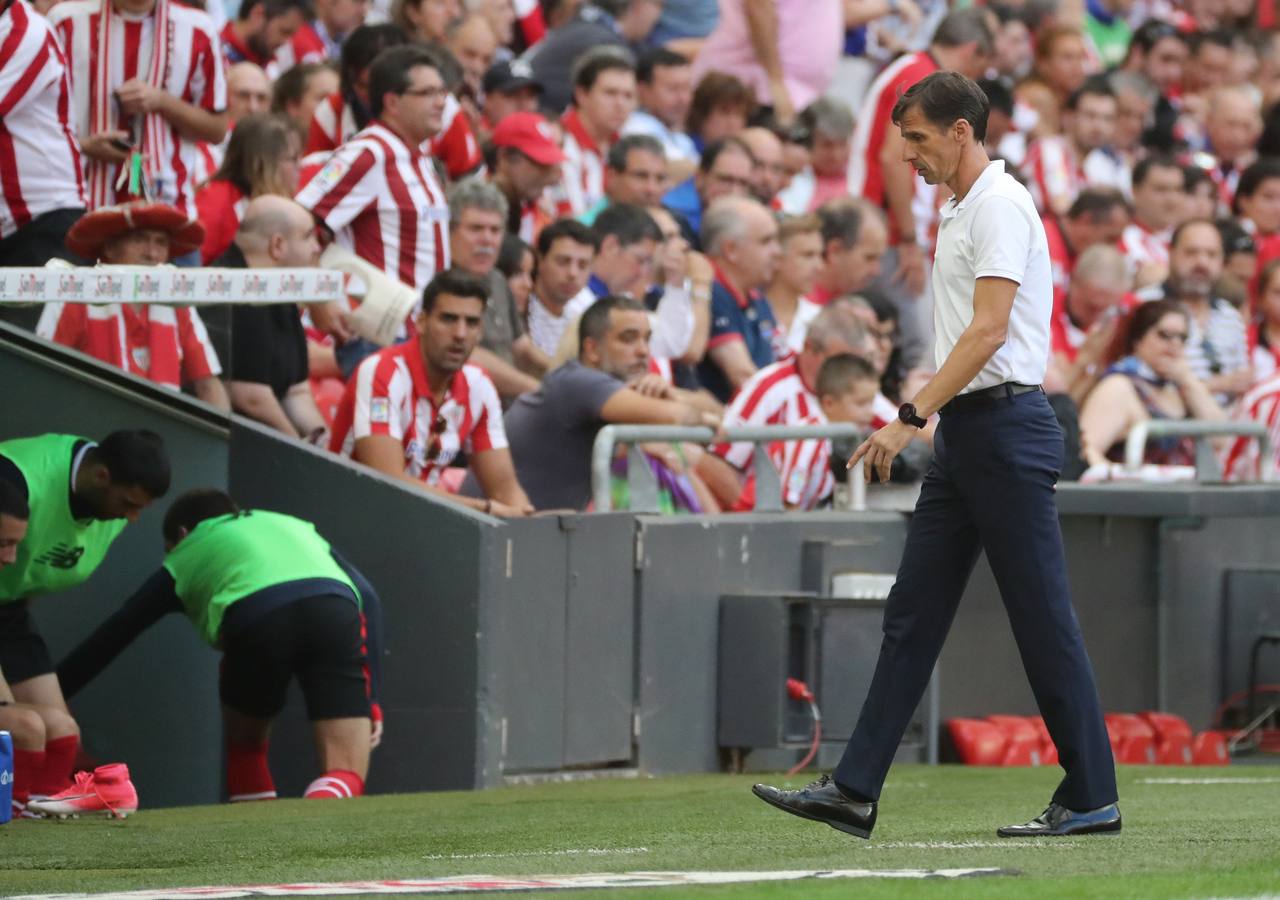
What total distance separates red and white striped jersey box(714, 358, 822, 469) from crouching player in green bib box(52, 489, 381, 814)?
297 cm

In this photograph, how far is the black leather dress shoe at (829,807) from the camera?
22.3 ft

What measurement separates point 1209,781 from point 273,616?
3914 millimetres

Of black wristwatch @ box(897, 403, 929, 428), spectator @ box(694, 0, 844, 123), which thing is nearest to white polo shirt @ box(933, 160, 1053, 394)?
black wristwatch @ box(897, 403, 929, 428)

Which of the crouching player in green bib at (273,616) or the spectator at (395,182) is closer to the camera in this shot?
the crouching player in green bib at (273,616)

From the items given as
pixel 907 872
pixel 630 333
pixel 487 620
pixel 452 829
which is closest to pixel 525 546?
pixel 487 620

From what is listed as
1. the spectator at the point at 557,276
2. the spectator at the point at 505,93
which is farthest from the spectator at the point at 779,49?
the spectator at the point at 557,276

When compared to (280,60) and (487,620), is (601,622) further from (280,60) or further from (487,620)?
(280,60)

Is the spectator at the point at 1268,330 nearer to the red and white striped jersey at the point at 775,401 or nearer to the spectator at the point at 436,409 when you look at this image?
the red and white striped jersey at the point at 775,401

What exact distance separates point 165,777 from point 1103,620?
553 centimetres

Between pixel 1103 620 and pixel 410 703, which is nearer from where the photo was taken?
pixel 410 703

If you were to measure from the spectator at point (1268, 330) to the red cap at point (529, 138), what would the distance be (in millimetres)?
5032

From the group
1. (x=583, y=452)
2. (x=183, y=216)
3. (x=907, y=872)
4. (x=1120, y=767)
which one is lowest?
(x=1120, y=767)

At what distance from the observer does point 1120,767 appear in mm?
11414

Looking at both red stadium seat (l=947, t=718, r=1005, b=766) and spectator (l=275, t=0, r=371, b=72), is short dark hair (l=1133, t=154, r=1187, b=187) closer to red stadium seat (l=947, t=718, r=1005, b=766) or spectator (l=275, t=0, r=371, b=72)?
spectator (l=275, t=0, r=371, b=72)
